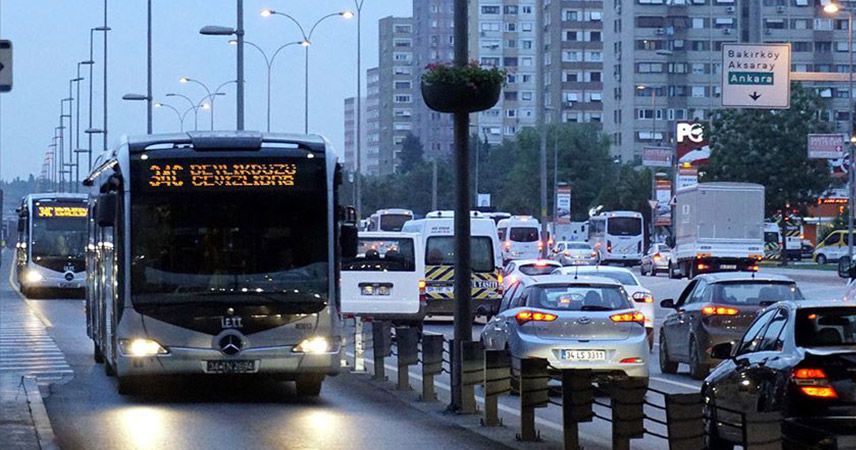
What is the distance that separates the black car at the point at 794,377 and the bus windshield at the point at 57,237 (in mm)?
41490

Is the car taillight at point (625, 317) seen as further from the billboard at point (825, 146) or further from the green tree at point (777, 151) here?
the green tree at point (777, 151)

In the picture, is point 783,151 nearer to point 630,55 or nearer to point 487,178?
point 630,55

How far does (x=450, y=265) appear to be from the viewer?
3753 centimetres

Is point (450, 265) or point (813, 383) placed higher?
point (450, 265)

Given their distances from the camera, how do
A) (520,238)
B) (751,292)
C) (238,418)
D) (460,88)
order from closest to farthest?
(238,418) → (460,88) → (751,292) → (520,238)

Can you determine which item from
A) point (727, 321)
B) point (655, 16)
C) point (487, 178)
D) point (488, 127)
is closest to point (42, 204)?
point (727, 321)

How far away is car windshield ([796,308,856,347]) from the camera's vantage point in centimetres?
1288

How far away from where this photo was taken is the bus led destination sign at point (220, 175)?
773 inches

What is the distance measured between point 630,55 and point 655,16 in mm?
3593

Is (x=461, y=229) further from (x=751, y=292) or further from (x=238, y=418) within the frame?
(x=751, y=292)

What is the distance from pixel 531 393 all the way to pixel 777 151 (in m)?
73.4

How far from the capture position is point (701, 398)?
1187 centimetres

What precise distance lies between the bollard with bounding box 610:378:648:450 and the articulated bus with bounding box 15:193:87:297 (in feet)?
137

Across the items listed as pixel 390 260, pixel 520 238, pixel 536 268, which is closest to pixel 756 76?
pixel 536 268
